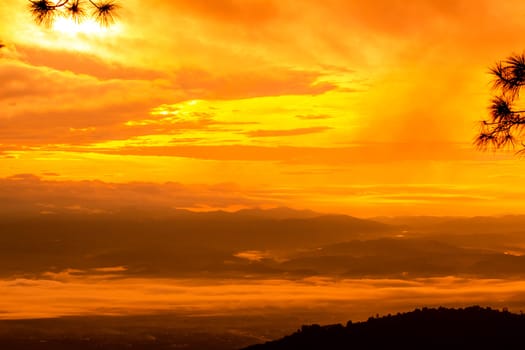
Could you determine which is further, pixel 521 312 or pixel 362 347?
pixel 521 312

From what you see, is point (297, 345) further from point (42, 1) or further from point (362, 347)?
point (42, 1)

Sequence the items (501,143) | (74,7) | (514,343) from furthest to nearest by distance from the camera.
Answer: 1. (501,143)
2. (74,7)
3. (514,343)

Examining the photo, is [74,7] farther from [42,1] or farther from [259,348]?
[259,348]

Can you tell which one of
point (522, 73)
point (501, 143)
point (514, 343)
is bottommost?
point (514, 343)

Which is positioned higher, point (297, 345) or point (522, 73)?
point (522, 73)

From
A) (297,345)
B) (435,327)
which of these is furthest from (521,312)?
(297,345)

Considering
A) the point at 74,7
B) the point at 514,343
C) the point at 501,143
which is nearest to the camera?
the point at 514,343
